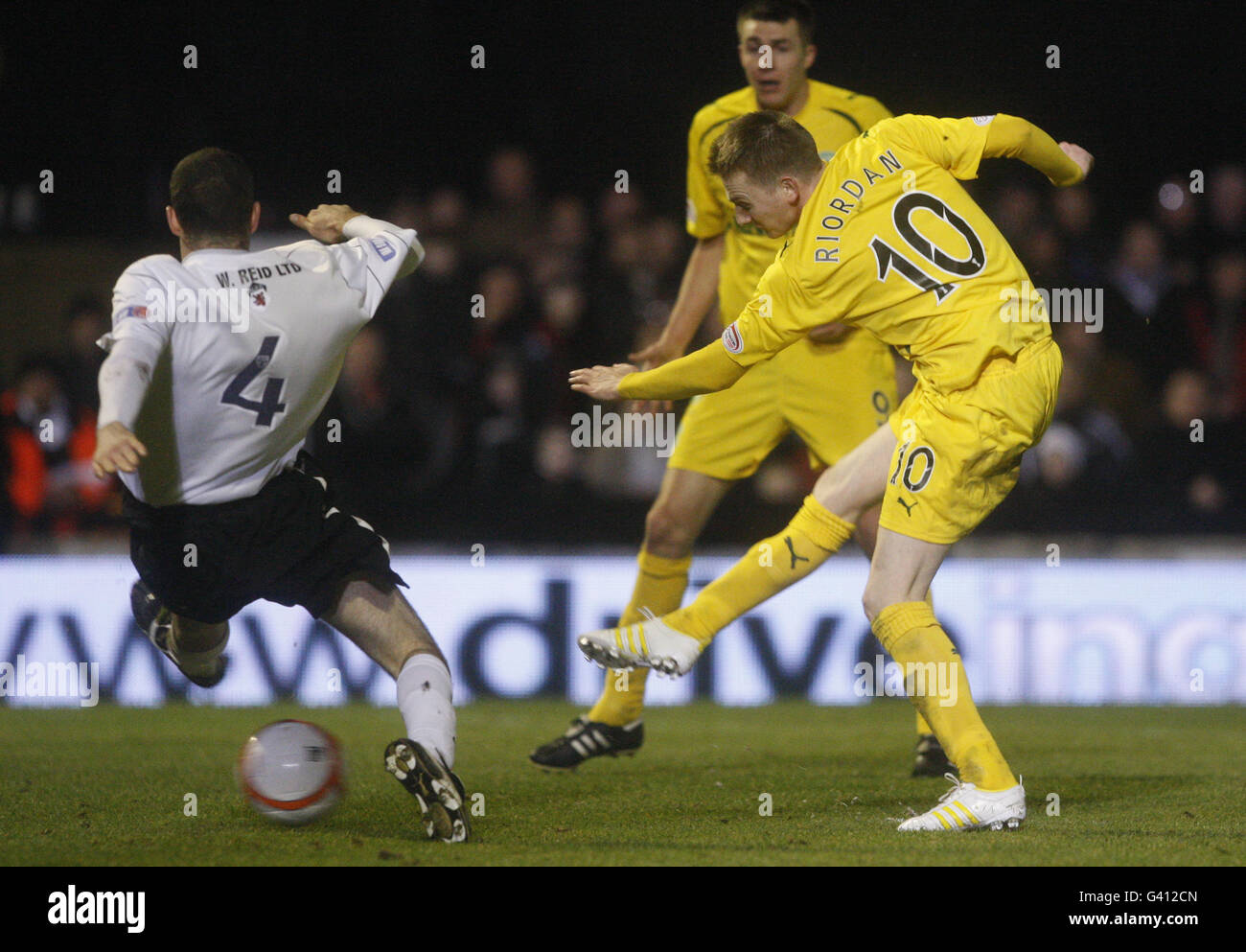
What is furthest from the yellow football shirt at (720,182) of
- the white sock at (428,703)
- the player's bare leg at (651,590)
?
the white sock at (428,703)

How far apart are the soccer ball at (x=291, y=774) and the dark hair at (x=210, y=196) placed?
4.45 ft

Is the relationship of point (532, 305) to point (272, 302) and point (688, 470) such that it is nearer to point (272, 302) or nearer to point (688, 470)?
point (688, 470)

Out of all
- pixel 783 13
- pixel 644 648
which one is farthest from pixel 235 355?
pixel 783 13

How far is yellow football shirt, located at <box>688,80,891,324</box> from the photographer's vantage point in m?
5.34

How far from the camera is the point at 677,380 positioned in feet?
13.9

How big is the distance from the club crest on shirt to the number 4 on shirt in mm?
91

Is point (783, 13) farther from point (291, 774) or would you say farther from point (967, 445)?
point (291, 774)

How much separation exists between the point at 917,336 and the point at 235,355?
5.95 feet

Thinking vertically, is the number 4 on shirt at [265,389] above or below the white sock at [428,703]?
above

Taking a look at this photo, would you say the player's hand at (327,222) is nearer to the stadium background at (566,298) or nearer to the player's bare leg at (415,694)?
the player's bare leg at (415,694)

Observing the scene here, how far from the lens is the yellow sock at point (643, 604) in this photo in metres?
5.39

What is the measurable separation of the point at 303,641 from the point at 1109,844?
4999 millimetres
